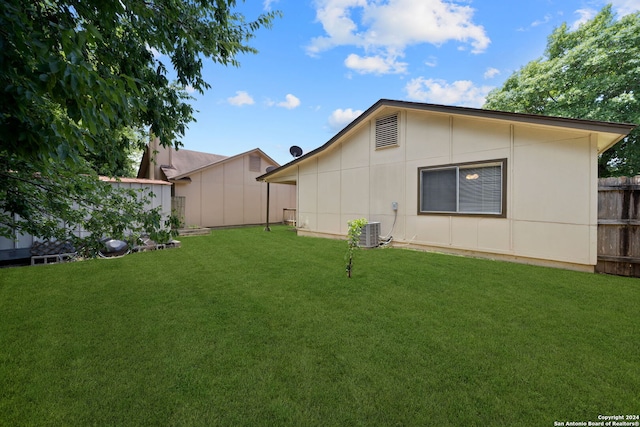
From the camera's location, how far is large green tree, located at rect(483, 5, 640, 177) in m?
11.1

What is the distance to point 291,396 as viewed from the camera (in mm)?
1948

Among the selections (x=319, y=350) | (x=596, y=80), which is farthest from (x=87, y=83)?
(x=596, y=80)

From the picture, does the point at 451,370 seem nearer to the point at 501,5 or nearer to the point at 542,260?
the point at 542,260

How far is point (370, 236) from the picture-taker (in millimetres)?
7992

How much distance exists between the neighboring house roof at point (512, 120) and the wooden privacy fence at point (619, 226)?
952 millimetres

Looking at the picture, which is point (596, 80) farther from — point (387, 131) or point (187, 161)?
point (187, 161)

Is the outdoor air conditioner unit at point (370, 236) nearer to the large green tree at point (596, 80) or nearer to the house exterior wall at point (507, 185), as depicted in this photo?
the house exterior wall at point (507, 185)

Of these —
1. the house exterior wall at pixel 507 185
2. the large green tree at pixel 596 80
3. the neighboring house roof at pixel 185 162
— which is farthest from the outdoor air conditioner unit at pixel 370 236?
the large green tree at pixel 596 80

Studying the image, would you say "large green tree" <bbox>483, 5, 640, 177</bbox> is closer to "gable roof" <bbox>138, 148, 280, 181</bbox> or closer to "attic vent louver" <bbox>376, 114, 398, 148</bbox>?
"attic vent louver" <bbox>376, 114, 398, 148</bbox>

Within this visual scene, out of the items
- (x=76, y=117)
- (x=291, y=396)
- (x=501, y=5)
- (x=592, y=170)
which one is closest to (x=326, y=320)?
(x=291, y=396)

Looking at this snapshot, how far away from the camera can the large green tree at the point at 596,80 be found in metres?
11.1

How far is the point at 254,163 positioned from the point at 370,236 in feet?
37.4

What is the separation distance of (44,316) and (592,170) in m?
9.20

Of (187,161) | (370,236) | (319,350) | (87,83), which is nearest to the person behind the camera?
(87,83)
